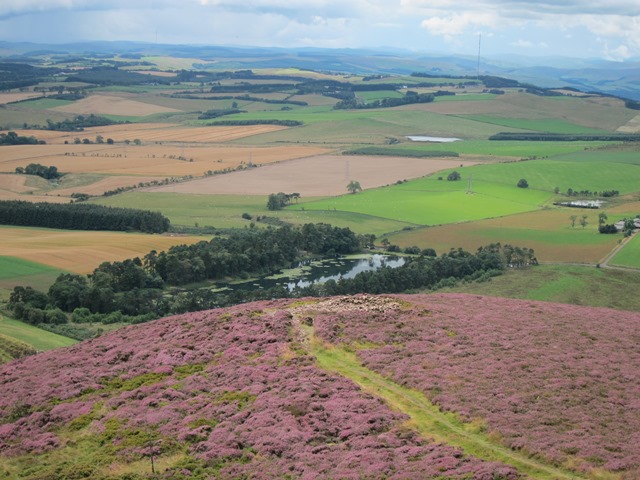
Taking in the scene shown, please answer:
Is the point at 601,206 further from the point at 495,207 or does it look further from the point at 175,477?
the point at 175,477

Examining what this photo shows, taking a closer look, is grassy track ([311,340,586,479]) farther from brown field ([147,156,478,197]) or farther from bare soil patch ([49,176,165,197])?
bare soil patch ([49,176,165,197])

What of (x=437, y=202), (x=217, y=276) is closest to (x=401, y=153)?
(x=437, y=202)

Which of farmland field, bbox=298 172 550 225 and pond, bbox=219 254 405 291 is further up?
farmland field, bbox=298 172 550 225

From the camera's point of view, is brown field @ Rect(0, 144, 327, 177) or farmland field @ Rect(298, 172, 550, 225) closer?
farmland field @ Rect(298, 172, 550, 225)

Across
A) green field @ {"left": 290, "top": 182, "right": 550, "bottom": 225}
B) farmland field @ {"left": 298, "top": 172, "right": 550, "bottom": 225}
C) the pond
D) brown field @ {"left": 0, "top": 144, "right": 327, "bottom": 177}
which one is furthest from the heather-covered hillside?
brown field @ {"left": 0, "top": 144, "right": 327, "bottom": 177}

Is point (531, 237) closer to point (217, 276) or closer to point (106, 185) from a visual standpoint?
point (217, 276)
